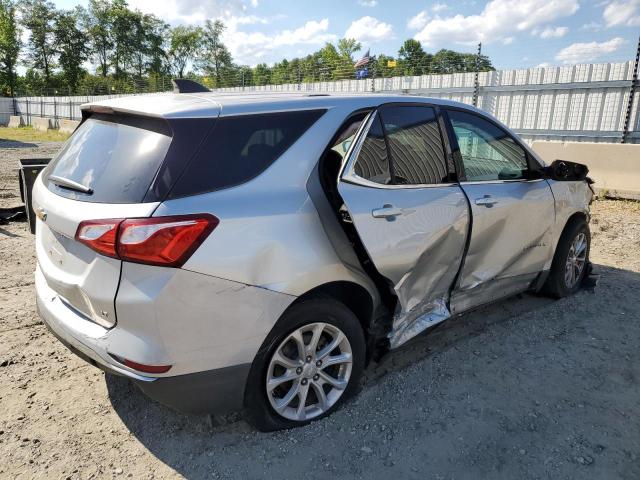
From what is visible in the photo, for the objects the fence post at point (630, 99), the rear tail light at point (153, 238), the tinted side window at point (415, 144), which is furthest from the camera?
the fence post at point (630, 99)

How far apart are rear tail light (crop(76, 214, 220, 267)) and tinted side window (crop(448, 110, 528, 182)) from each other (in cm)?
212

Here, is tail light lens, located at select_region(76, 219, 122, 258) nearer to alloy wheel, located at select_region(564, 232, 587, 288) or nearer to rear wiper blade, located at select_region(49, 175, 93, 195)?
rear wiper blade, located at select_region(49, 175, 93, 195)

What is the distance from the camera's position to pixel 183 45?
81.6 m

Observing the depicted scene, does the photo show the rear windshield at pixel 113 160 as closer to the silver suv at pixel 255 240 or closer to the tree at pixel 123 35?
the silver suv at pixel 255 240

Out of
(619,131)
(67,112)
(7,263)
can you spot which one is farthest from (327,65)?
(67,112)

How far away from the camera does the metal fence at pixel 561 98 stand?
10.6 metres

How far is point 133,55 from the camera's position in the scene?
257 feet

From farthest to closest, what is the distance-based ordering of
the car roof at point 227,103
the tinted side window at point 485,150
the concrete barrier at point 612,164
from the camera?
1. the concrete barrier at point 612,164
2. the tinted side window at point 485,150
3. the car roof at point 227,103

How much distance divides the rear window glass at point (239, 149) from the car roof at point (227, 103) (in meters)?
0.06

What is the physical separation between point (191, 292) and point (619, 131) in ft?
37.7

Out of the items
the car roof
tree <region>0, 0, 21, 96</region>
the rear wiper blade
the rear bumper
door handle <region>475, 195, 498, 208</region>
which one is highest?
tree <region>0, 0, 21, 96</region>

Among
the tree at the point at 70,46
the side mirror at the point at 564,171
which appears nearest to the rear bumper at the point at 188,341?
the side mirror at the point at 564,171

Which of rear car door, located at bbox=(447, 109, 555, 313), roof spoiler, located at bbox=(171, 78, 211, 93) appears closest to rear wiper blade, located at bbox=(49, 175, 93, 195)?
roof spoiler, located at bbox=(171, 78, 211, 93)

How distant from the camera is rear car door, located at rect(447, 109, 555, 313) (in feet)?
11.3
